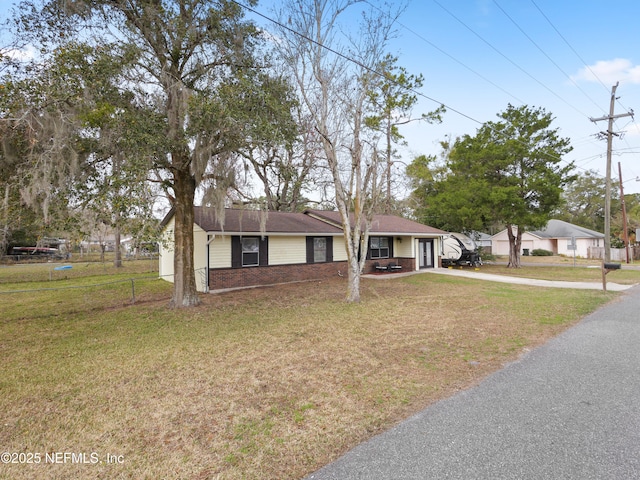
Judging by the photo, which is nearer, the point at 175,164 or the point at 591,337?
the point at 591,337

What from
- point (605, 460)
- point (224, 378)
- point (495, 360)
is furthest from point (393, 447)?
point (495, 360)

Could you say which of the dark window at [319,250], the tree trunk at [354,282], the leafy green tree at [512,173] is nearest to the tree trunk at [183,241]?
the tree trunk at [354,282]

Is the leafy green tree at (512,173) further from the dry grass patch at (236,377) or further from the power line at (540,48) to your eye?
the dry grass patch at (236,377)

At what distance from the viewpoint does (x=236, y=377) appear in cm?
426

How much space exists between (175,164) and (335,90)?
5.02 meters

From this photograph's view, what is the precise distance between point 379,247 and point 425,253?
11.2 feet

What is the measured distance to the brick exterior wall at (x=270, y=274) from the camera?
12133mm

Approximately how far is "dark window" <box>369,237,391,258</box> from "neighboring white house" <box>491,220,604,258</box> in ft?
65.7

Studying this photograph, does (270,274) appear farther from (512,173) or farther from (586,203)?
(586,203)

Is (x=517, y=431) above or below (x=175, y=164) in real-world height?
below

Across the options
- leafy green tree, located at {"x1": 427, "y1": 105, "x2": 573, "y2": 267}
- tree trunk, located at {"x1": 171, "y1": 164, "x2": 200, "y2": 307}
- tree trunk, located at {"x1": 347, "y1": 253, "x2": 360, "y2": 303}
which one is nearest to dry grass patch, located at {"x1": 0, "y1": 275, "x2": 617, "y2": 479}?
tree trunk, located at {"x1": 171, "y1": 164, "x2": 200, "y2": 307}

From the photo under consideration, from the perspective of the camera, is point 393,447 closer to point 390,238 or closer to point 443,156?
point 390,238

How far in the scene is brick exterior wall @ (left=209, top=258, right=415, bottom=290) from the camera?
39.8 feet

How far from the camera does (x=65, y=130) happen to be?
5.64m
